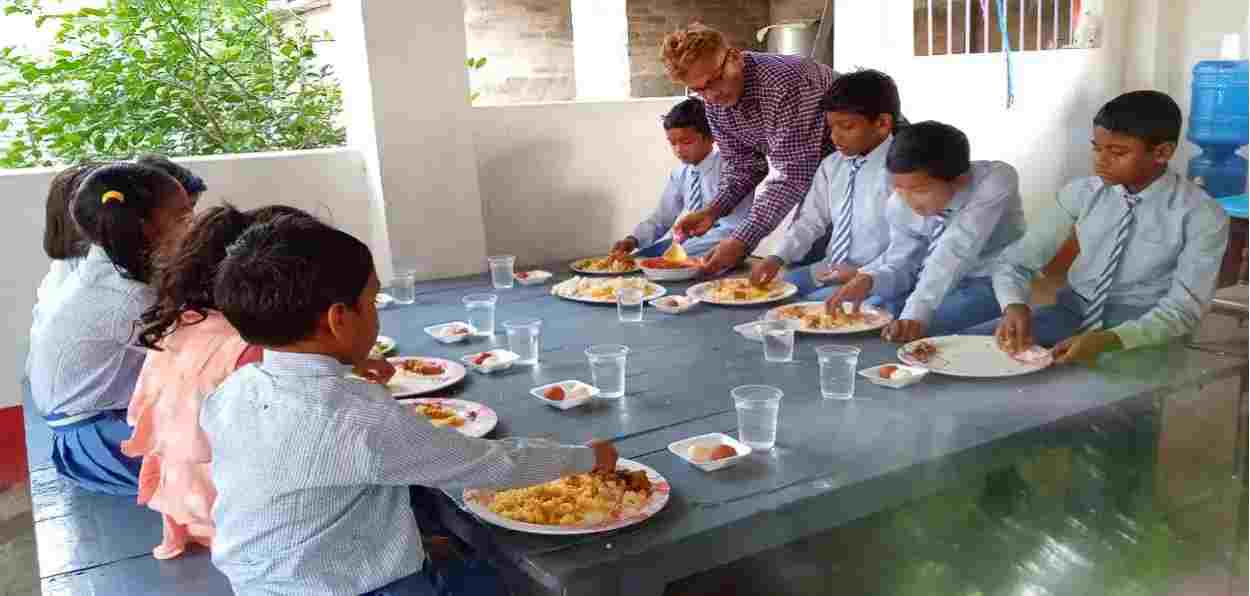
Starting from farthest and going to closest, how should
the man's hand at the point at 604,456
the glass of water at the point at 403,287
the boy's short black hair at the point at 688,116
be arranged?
1. the boy's short black hair at the point at 688,116
2. the glass of water at the point at 403,287
3. the man's hand at the point at 604,456

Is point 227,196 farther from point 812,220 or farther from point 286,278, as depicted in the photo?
point 286,278

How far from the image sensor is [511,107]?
11.3ft

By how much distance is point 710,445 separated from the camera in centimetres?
136

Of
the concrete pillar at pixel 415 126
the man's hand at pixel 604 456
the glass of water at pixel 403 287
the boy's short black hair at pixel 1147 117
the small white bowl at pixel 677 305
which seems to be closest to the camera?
the man's hand at pixel 604 456

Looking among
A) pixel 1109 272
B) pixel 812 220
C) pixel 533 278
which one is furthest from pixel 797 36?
pixel 1109 272

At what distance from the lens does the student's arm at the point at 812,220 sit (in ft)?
9.02

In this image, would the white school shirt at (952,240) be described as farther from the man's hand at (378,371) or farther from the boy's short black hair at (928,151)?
the man's hand at (378,371)

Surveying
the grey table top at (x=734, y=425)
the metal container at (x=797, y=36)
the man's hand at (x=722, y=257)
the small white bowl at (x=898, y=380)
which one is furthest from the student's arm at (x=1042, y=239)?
the metal container at (x=797, y=36)

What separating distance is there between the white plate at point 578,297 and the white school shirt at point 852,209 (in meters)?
0.36

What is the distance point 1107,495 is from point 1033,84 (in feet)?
9.11

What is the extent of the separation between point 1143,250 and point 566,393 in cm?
119

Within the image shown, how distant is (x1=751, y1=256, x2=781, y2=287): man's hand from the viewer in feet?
7.95

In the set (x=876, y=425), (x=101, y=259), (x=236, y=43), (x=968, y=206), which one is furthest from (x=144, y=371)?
(x=236, y=43)

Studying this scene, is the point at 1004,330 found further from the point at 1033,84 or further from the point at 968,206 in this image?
the point at 1033,84
